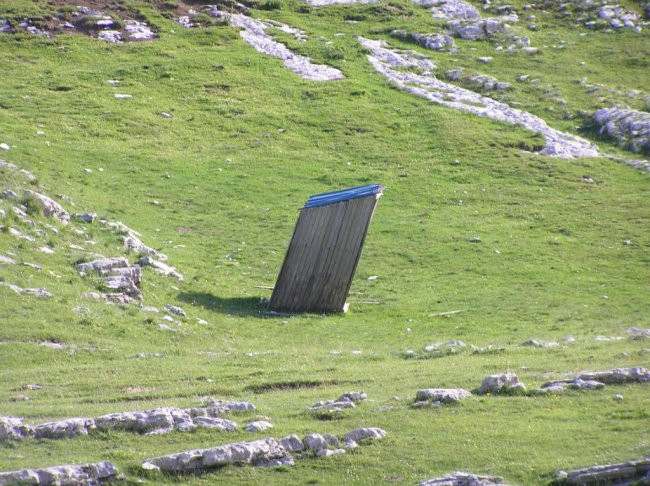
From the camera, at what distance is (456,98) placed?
64.4 meters

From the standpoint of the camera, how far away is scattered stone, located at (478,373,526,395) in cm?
1953

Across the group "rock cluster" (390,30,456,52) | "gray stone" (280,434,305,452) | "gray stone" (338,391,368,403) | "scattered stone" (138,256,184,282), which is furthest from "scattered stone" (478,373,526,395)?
"rock cluster" (390,30,456,52)

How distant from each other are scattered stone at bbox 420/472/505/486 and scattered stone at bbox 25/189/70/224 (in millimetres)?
22955

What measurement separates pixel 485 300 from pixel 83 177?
20004 mm

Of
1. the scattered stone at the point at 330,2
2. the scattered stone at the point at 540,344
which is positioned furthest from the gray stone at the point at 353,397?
the scattered stone at the point at 330,2

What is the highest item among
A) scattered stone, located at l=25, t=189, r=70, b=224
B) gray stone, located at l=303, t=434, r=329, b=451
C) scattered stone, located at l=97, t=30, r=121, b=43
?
scattered stone, located at l=97, t=30, r=121, b=43

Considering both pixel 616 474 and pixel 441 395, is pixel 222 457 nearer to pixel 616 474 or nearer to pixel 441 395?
pixel 441 395

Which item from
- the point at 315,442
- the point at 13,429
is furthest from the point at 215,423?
the point at 13,429

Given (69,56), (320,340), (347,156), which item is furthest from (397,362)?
(69,56)

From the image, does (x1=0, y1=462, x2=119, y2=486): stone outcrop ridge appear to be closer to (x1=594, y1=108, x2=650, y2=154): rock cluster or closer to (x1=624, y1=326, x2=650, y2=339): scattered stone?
(x1=624, y1=326, x2=650, y2=339): scattered stone

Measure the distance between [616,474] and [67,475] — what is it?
778 cm

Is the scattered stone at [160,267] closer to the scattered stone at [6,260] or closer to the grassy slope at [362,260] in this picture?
the grassy slope at [362,260]

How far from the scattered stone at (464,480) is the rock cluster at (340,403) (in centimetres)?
407

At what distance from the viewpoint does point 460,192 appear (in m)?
50.5
